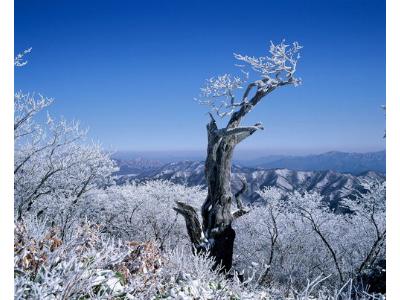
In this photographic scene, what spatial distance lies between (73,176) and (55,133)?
248cm

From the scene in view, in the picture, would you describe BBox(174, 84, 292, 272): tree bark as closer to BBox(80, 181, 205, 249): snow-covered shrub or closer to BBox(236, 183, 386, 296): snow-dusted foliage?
BBox(236, 183, 386, 296): snow-dusted foliage

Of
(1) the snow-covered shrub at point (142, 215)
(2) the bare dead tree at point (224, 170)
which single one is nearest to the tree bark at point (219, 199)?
(2) the bare dead tree at point (224, 170)

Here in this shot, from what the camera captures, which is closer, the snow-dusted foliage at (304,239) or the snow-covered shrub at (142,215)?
the snow-dusted foliage at (304,239)

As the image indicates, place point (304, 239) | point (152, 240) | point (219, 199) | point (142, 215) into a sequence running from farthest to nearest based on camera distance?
point (142, 215) < point (304, 239) < point (219, 199) < point (152, 240)

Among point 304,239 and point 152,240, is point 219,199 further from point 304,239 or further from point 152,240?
point 304,239

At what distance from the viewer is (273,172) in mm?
118188

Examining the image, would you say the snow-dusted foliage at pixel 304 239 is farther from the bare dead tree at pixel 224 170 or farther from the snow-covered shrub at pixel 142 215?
the bare dead tree at pixel 224 170

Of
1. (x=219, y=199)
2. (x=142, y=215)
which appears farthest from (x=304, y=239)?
(x=219, y=199)

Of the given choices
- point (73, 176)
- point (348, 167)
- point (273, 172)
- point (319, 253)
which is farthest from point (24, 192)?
point (348, 167)

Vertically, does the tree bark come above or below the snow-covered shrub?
above

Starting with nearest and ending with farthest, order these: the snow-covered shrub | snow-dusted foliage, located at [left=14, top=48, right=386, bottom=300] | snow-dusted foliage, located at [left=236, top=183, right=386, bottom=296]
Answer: snow-dusted foliage, located at [left=14, top=48, right=386, bottom=300], snow-dusted foliage, located at [left=236, top=183, right=386, bottom=296], the snow-covered shrub

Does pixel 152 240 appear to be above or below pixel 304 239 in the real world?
above

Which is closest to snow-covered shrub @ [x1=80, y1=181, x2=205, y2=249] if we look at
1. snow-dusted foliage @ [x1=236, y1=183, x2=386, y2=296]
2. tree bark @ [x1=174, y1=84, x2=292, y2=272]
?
snow-dusted foliage @ [x1=236, y1=183, x2=386, y2=296]
